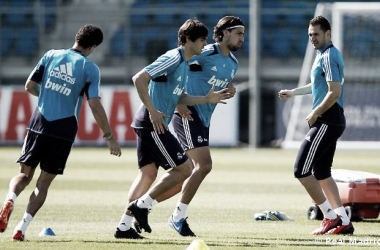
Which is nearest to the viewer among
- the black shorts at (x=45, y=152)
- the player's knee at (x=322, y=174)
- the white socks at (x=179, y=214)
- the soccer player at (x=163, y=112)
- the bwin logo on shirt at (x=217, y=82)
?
the soccer player at (x=163, y=112)

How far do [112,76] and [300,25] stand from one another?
8078 millimetres

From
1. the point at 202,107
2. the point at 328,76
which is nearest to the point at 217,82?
the point at 202,107

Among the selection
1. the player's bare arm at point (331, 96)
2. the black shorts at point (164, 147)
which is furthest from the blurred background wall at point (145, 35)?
the black shorts at point (164, 147)

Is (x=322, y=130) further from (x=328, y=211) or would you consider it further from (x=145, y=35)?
(x=145, y=35)

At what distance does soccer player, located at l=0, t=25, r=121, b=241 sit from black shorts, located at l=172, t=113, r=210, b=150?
109cm

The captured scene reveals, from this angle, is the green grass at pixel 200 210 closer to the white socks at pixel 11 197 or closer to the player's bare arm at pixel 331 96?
the white socks at pixel 11 197

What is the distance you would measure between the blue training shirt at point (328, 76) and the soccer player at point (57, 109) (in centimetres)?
231

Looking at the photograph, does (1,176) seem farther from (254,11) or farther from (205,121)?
(254,11)

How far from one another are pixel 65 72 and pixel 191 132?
158cm

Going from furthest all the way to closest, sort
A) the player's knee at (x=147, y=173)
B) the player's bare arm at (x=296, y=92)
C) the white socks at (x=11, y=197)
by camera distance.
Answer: the player's bare arm at (x=296, y=92)
the player's knee at (x=147, y=173)
the white socks at (x=11, y=197)

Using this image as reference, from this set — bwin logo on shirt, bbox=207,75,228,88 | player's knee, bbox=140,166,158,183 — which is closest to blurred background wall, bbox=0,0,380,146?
bwin logo on shirt, bbox=207,75,228,88

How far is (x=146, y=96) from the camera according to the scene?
7.67 metres

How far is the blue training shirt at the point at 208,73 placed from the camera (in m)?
8.94

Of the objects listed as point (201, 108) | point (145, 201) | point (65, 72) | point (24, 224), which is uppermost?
point (65, 72)
